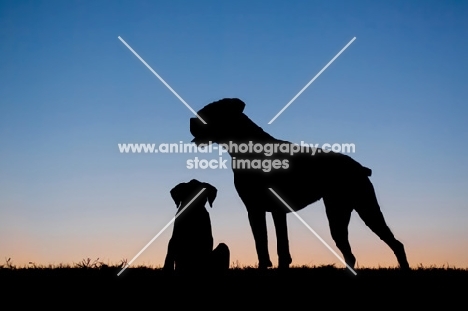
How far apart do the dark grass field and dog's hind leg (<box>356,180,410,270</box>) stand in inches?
A: 43.8

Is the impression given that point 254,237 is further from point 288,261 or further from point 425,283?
point 425,283

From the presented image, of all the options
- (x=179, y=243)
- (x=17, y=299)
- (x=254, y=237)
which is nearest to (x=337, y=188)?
(x=254, y=237)

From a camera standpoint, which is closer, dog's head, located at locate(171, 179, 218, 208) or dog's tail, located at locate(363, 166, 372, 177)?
dog's head, located at locate(171, 179, 218, 208)

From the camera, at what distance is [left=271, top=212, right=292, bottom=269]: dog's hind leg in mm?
8492

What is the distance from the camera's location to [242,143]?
877cm

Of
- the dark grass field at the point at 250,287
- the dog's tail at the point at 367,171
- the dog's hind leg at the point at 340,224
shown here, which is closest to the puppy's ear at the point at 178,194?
the dark grass field at the point at 250,287

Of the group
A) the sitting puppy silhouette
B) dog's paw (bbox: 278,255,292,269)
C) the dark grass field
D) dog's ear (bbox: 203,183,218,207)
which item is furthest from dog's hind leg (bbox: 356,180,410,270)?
the sitting puppy silhouette

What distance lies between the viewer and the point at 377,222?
919cm

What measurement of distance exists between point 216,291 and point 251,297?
1.48ft

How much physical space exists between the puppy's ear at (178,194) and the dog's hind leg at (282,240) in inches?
80.2

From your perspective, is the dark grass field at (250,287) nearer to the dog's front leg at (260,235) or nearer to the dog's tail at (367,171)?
the dog's front leg at (260,235)

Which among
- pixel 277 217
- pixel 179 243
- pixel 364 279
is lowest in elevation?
pixel 364 279

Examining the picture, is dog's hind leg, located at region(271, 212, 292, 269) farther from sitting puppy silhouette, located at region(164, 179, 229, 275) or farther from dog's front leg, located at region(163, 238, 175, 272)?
dog's front leg, located at region(163, 238, 175, 272)

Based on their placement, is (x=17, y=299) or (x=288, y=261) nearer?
(x=17, y=299)
